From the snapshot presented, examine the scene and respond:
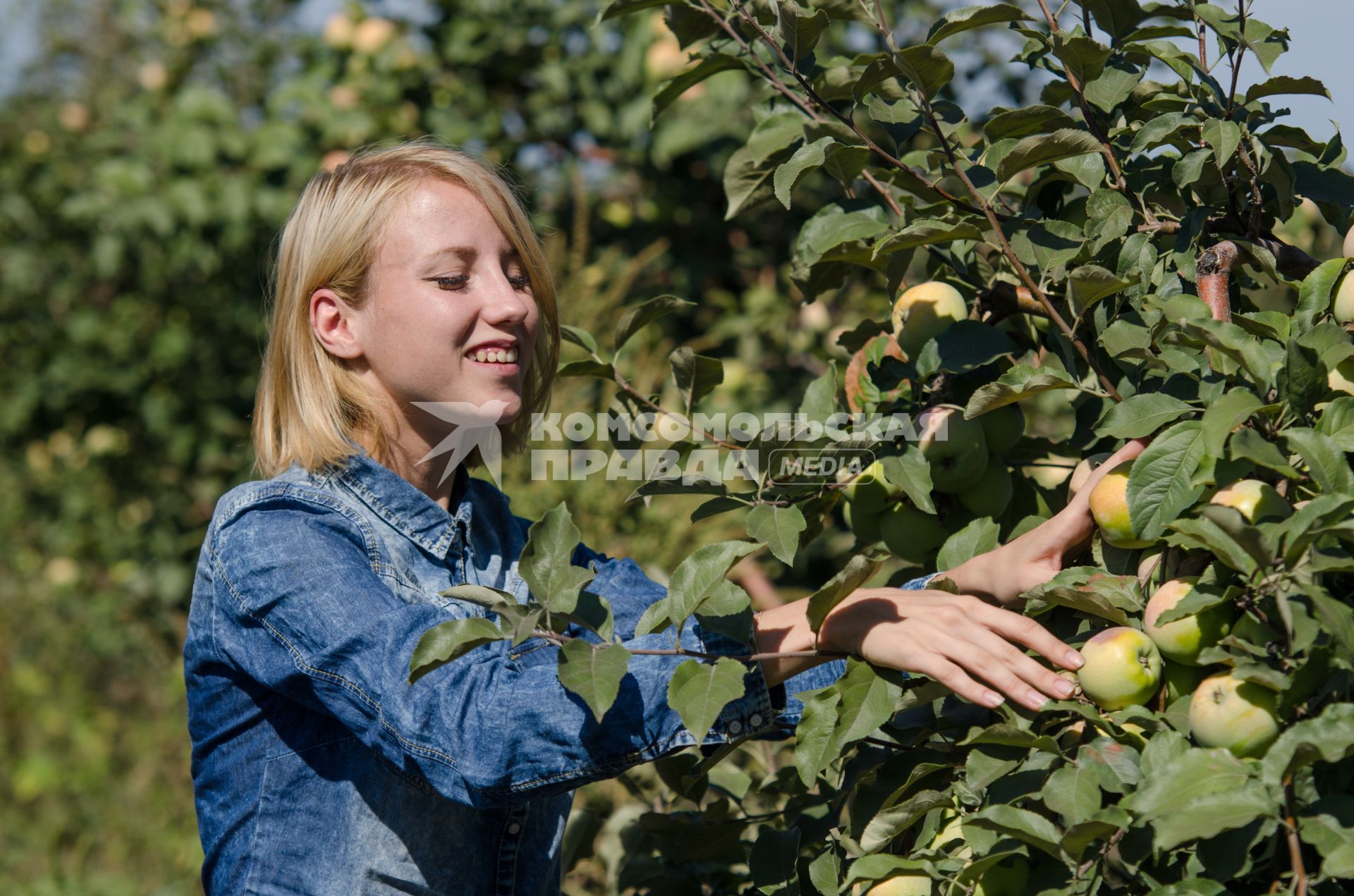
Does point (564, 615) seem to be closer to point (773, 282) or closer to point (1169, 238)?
point (1169, 238)

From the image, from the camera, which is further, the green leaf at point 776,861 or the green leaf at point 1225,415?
the green leaf at point 776,861

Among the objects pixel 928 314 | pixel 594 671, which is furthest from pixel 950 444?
pixel 594 671

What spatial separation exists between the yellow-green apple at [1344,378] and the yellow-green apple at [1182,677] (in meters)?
0.23

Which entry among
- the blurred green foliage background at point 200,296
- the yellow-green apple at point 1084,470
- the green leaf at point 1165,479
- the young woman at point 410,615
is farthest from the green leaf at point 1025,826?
the blurred green foliage background at point 200,296

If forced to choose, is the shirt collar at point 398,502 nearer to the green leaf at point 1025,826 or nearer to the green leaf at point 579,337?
the green leaf at point 579,337

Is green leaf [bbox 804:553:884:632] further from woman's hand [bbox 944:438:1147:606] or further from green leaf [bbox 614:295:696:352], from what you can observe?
green leaf [bbox 614:295:696:352]

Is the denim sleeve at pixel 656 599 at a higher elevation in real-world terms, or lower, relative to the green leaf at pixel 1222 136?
lower

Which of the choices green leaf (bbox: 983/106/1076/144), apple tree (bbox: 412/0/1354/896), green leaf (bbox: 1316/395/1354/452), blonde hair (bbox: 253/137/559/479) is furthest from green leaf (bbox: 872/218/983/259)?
blonde hair (bbox: 253/137/559/479)

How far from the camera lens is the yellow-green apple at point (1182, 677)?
0.91 m

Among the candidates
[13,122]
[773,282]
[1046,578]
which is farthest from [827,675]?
[13,122]

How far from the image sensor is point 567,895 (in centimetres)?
158

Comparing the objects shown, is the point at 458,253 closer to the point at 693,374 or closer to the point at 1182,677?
the point at 693,374

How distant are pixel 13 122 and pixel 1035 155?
4.69 meters

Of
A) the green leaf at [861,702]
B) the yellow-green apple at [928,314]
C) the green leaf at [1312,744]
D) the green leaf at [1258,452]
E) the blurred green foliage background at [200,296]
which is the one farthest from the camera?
the blurred green foliage background at [200,296]
